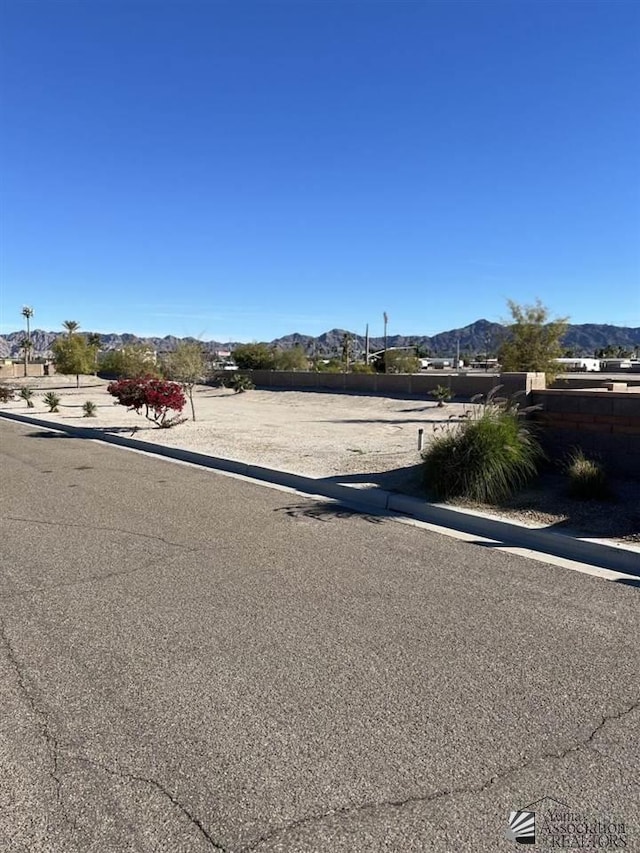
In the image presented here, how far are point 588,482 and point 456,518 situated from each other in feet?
5.76

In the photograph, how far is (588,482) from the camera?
8.64 meters

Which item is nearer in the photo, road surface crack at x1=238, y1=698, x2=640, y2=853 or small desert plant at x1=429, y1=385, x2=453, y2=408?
road surface crack at x1=238, y1=698, x2=640, y2=853

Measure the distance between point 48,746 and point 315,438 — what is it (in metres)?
14.3

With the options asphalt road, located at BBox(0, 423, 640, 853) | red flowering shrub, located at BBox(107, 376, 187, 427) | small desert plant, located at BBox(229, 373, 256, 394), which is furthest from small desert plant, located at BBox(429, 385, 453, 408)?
asphalt road, located at BBox(0, 423, 640, 853)

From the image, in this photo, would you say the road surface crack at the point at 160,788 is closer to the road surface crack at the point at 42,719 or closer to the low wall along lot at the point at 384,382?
the road surface crack at the point at 42,719

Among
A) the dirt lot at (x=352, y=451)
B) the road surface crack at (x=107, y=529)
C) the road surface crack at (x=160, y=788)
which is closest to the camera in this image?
the road surface crack at (x=160, y=788)

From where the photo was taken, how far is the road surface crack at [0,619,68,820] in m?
3.18

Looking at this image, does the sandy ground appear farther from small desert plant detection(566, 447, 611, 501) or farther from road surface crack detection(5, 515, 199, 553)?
road surface crack detection(5, 515, 199, 553)

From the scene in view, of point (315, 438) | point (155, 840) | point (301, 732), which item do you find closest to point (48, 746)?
point (155, 840)

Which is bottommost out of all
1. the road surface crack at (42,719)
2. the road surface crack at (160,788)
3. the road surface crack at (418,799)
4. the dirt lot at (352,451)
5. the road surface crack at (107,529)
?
the road surface crack at (418,799)

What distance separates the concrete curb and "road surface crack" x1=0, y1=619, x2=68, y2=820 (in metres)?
4.98

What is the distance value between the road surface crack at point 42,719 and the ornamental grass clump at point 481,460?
5.85 m

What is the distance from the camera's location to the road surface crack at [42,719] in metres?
3.18

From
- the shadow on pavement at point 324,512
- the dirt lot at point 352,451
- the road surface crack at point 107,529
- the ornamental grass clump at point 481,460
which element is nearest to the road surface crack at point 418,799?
the dirt lot at point 352,451
